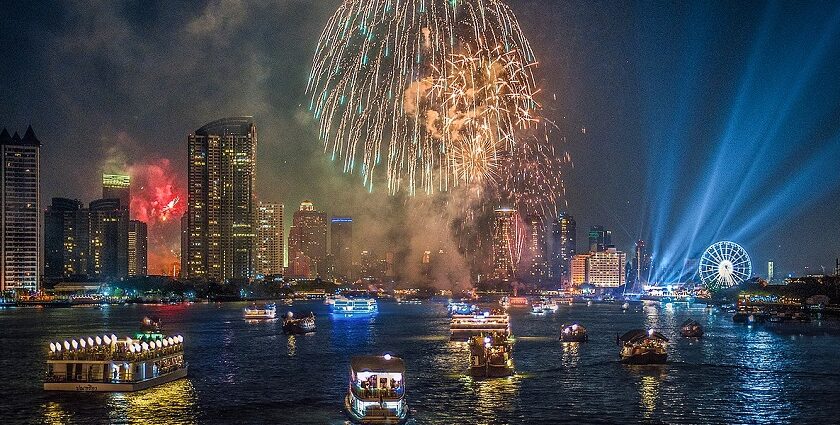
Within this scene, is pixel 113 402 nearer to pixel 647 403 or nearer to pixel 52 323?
pixel 647 403

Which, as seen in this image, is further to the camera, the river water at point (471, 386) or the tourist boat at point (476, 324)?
the tourist boat at point (476, 324)

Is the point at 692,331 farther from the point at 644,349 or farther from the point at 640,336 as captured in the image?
the point at 644,349

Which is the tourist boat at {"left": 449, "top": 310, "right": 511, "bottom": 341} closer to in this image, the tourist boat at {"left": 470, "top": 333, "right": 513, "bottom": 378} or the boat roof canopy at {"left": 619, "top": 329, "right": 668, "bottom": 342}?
the boat roof canopy at {"left": 619, "top": 329, "right": 668, "bottom": 342}

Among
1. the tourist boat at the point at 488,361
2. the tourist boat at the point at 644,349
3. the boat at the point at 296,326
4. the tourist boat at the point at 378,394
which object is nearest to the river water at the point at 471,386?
the tourist boat at the point at 488,361

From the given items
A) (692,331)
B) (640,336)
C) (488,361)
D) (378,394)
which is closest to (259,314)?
(692,331)

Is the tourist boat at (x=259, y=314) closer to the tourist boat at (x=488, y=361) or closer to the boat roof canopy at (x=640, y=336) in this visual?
the boat roof canopy at (x=640, y=336)

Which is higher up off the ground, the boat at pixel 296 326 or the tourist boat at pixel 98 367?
the tourist boat at pixel 98 367
